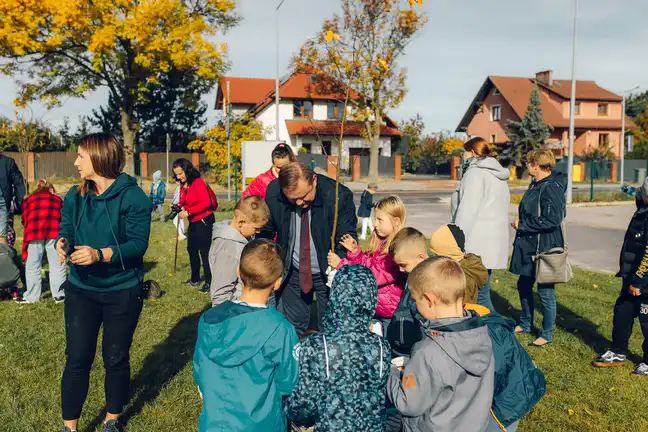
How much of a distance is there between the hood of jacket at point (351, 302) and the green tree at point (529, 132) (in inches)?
1713

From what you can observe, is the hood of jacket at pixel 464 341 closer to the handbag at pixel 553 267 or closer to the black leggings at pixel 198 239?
the handbag at pixel 553 267

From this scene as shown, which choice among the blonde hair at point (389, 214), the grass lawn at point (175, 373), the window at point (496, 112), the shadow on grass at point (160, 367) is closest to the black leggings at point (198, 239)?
the grass lawn at point (175, 373)

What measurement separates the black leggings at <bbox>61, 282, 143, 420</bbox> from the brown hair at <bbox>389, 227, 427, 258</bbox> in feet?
5.61

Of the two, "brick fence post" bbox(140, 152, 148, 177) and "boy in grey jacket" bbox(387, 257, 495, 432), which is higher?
"brick fence post" bbox(140, 152, 148, 177)

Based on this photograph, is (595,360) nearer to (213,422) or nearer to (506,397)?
(506,397)

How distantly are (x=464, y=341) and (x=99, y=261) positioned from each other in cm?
221

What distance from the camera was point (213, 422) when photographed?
9.08ft

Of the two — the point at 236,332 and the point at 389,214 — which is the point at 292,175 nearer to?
the point at 389,214

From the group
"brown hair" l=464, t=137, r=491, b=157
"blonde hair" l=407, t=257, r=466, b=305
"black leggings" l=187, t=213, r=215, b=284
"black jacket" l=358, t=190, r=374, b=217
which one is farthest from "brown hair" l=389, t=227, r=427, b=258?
"black jacket" l=358, t=190, r=374, b=217

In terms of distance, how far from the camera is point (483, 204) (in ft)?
18.4

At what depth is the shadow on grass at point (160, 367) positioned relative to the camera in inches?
169

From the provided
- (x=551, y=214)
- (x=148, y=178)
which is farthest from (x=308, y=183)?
(x=148, y=178)

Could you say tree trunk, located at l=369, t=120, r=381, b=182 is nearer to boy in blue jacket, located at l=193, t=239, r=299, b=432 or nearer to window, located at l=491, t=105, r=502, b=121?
window, located at l=491, t=105, r=502, b=121

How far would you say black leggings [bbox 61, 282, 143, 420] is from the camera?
357 cm
